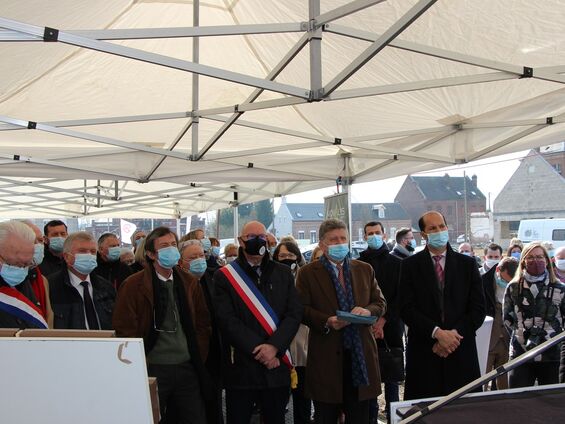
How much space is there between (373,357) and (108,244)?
2777 mm

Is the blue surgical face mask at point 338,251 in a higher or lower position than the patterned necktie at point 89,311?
higher

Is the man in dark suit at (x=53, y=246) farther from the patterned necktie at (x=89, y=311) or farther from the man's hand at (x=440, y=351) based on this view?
the man's hand at (x=440, y=351)

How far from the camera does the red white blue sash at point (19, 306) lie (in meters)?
2.61

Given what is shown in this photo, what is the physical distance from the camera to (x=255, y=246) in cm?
350

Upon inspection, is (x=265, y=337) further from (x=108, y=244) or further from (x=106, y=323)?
(x=108, y=244)

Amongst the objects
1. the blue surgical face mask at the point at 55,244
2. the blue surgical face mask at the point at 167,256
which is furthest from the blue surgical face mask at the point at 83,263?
the blue surgical face mask at the point at 55,244

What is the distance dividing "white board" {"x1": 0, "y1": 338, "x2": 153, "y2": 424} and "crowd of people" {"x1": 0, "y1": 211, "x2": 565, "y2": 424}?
1431 mm

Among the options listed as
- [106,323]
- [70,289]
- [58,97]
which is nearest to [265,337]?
[106,323]

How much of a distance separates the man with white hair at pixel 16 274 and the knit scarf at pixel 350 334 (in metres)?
1.80

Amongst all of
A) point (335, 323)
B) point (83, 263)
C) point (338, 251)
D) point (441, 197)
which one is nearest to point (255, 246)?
point (338, 251)

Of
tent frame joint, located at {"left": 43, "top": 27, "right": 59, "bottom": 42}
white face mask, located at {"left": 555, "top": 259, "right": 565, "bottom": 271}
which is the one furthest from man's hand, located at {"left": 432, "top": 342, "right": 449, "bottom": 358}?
white face mask, located at {"left": 555, "top": 259, "right": 565, "bottom": 271}

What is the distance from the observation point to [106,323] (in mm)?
3463

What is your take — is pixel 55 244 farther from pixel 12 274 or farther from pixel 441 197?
pixel 441 197

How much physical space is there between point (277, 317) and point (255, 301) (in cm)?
18
